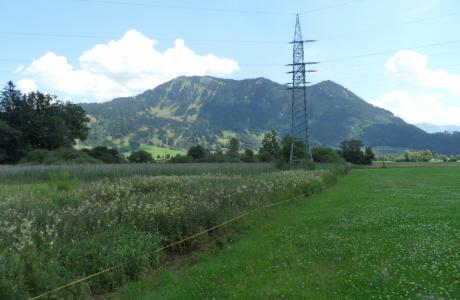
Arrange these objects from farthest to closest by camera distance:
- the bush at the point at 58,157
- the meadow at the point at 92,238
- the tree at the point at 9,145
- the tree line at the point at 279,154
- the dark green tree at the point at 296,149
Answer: the tree at the point at 9,145 < the bush at the point at 58,157 < the tree line at the point at 279,154 < the dark green tree at the point at 296,149 < the meadow at the point at 92,238

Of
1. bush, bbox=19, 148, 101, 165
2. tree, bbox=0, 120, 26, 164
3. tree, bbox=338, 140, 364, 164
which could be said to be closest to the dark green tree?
bush, bbox=19, 148, 101, 165

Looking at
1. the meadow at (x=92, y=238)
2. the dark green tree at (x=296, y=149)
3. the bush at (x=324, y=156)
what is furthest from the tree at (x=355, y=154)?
the meadow at (x=92, y=238)

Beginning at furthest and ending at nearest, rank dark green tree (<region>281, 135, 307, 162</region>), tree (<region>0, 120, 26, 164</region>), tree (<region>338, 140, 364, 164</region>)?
tree (<region>338, 140, 364, 164</region>) < tree (<region>0, 120, 26, 164</region>) < dark green tree (<region>281, 135, 307, 162</region>)

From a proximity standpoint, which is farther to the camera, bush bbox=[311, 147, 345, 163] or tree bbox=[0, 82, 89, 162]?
tree bbox=[0, 82, 89, 162]

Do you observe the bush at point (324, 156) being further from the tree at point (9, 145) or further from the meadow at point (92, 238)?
the meadow at point (92, 238)

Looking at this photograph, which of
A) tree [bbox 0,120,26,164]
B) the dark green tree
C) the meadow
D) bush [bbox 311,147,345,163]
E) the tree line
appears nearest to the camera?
the meadow

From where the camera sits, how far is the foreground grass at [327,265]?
26.4 feet

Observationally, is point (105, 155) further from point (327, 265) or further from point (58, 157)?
point (327, 265)

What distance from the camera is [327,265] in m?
10.0

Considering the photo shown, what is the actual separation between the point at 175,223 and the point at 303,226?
647 cm

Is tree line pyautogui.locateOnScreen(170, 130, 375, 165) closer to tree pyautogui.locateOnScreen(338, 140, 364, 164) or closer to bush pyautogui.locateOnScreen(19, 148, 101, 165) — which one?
tree pyautogui.locateOnScreen(338, 140, 364, 164)

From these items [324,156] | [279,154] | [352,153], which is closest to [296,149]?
[279,154]

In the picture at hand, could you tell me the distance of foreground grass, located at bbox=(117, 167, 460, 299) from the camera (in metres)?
8.05

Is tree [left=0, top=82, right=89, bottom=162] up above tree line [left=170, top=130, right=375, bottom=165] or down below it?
above
